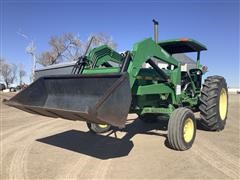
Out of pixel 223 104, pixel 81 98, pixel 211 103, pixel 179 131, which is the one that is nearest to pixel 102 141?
pixel 81 98

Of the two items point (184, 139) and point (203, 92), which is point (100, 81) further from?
point (203, 92)

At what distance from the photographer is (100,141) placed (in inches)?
259

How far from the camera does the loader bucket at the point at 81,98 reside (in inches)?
160

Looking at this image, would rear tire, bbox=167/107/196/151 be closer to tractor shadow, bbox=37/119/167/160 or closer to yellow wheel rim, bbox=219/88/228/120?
tractor shadow, bbox=37/119/167/160

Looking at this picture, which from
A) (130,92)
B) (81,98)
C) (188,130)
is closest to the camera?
(130,92)

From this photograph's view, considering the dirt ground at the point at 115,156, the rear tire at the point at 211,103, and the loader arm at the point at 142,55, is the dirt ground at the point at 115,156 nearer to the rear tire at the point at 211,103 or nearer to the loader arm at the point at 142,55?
the rear tire at the point at 211,103

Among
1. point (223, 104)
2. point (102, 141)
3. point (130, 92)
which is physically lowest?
point (102, 141)

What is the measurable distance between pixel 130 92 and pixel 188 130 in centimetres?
219

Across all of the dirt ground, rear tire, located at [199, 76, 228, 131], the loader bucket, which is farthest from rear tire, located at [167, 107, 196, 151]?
the loader bucket

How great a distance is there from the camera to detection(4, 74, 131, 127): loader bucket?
13.3 ft

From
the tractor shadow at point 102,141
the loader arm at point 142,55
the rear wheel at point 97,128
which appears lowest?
the tractor shadow at point 102,141

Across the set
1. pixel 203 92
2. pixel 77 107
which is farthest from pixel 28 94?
pixel 203 92

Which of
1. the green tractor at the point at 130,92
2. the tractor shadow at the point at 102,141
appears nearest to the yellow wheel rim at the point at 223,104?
the green tractor at the point at 130,92

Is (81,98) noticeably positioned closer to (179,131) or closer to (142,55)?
(142,55)
